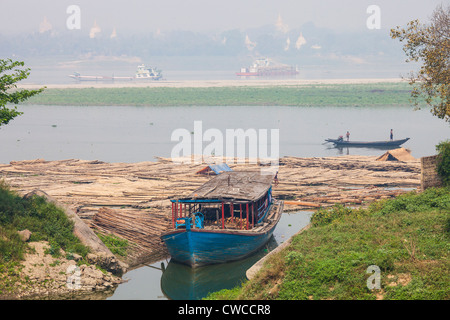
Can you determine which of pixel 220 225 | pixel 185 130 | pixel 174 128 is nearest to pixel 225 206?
pixel 220 225

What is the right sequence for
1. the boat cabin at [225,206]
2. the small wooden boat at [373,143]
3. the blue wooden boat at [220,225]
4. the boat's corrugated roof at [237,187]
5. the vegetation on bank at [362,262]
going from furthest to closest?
the small wooden boat at [373,143] → the boat's corrugated roof at [237,187] → the boat cabin at [225,206] → the blue wooden boat at [220,225] → the vegetation on bank at [362,262]

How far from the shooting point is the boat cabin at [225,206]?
80.2ft

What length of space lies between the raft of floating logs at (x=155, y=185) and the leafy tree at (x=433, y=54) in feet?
26.3

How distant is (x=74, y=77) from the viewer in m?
197

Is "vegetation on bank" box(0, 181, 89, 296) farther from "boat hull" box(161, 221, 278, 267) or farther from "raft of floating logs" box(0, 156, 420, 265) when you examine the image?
"boat hull" box(161, 221, 278, 267)

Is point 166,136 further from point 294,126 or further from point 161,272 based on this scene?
point 161,272

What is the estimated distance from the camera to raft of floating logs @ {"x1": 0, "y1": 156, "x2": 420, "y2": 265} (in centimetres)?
2603

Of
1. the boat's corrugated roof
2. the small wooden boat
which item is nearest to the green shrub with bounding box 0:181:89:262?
the boat's corrugated roof

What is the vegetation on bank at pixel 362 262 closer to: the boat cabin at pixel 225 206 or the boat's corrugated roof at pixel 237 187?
the boat cabin at pixel 225 206

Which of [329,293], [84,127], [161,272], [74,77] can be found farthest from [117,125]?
[74,77]

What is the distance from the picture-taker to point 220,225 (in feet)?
83.1

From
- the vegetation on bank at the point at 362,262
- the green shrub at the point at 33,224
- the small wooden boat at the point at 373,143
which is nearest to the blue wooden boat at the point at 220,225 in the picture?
the vegetation on bank at the point at 362,262

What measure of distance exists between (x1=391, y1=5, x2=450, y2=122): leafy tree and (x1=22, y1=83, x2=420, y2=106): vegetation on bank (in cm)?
6996

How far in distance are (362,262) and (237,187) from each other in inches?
418
